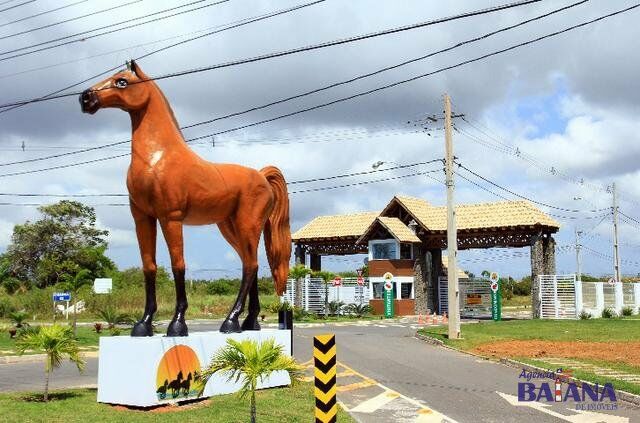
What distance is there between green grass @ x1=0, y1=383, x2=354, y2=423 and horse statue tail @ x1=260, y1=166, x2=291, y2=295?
2.75 m

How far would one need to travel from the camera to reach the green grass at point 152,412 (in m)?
9.57

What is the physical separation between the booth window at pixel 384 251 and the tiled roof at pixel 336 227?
2.16 metres

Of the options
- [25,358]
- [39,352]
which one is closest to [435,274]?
[39,352]

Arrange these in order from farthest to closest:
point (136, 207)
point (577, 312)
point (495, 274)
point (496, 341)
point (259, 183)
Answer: point (495, 274), point (577, 312), point (496, 341), point (259, 183), point (136, 207)

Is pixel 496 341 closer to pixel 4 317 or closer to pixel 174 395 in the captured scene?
pixel 174 395

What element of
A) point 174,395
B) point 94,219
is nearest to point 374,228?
point 94,219

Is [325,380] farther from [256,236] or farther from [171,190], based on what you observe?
[256,236]

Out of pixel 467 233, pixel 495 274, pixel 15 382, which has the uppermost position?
pixel 467 233

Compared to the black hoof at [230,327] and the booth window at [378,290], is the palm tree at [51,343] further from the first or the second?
the booth window at [378,290]

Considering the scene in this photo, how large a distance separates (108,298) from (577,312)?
91.6 feet

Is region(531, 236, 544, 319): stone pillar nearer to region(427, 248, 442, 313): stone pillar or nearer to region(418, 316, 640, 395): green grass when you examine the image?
region(418, 316, 640, 395): green grass

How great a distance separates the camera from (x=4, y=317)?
37.3 m

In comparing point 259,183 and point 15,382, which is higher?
point 259,183

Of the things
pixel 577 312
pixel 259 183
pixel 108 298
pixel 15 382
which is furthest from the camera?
pixel 108 298
